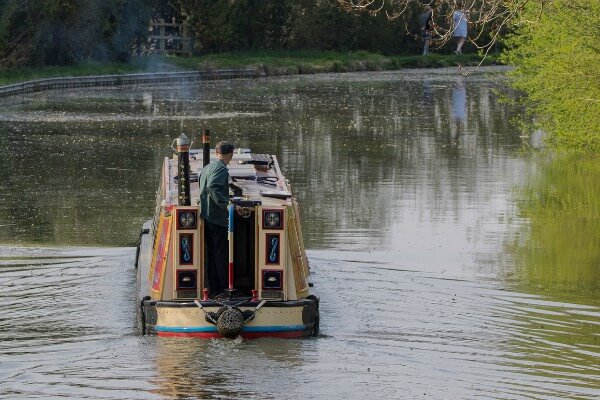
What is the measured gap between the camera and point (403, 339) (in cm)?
1561

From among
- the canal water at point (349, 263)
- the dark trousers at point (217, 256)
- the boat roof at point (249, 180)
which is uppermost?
the boat roof at point (249, 180)

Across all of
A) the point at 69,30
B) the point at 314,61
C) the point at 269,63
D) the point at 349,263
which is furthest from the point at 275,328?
the point at 314,61

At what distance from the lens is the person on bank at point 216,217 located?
15305 millimetres

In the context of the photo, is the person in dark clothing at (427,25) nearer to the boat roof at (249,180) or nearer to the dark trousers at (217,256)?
the boat roof at (249,180)

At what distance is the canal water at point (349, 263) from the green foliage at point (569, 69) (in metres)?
0.97

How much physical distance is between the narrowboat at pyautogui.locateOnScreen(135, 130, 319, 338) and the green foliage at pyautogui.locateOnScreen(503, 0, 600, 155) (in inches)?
429

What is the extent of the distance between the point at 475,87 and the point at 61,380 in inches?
1785

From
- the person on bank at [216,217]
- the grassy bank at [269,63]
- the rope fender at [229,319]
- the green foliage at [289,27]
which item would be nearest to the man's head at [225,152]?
the person on bank at [216,217]

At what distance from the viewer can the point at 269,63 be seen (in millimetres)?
64438

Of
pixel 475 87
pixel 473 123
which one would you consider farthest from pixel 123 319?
pixel 475 87

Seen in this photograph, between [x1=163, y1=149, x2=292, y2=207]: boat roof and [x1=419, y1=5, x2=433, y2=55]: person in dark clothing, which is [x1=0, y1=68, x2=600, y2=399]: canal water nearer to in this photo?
[x1=163, y1=149, x2=292, y2=207]: boat roof

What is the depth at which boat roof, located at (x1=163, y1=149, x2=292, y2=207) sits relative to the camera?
16078 millimetres

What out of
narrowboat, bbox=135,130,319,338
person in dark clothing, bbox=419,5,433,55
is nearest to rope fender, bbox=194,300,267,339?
narrowboat, bbox=135,130,319,338

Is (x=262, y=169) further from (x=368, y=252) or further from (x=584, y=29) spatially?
(x=584, y=29)
